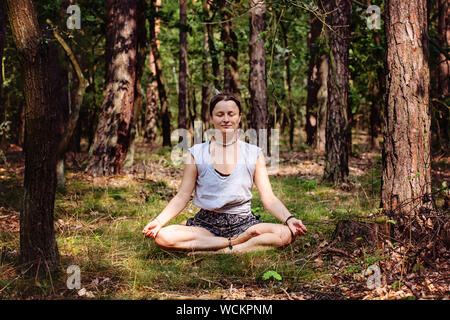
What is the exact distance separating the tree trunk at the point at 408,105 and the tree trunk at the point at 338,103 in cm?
350

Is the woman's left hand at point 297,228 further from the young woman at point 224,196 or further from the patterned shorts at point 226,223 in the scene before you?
the patterned shorts at point 226,223

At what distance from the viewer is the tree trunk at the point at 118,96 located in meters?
9.48

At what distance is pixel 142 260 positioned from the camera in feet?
14.9

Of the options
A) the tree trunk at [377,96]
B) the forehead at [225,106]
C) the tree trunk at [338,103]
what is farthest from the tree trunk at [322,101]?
the forehead at [225,106]

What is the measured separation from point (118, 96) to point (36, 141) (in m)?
6.07

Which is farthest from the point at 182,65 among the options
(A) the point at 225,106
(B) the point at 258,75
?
(A) the point at 225,106

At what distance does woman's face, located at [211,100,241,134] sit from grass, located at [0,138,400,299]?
132cm

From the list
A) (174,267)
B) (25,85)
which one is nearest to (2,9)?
(25,85)

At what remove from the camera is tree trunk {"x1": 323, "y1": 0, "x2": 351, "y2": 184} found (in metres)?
8.20

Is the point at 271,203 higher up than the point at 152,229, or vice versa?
the point at 271,203

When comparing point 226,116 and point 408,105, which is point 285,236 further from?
point 408,105

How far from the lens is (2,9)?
280 inches
